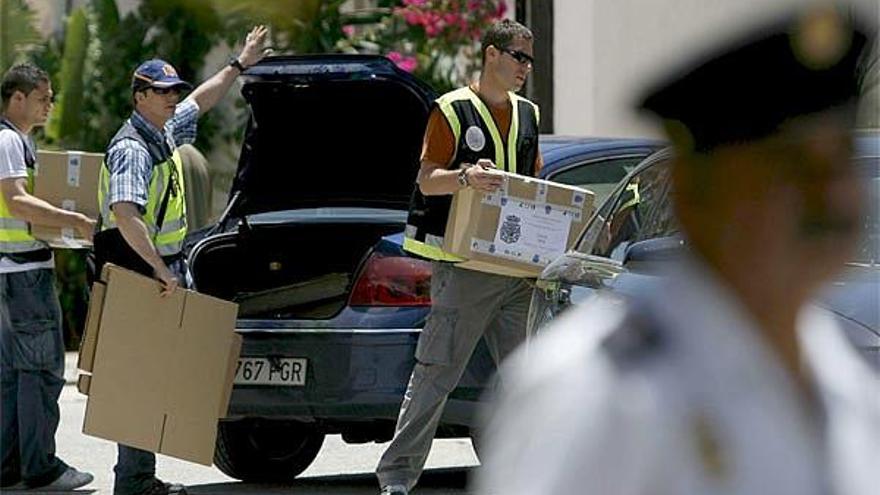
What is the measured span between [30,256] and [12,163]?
1.30ft

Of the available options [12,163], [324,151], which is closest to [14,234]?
[12,163]

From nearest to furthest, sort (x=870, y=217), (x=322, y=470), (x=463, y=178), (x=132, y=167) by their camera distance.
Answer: (x=870, y=217), (x=463, y=178), (x=132, y=167), (x=322, y=470)

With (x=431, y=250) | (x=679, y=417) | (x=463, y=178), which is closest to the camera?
(x=679, y=417)

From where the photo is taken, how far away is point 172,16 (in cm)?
1830

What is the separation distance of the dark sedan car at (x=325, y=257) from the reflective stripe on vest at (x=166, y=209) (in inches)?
20.4

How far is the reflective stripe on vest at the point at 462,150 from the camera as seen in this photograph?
23.2 feet

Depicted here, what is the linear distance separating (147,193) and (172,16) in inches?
435

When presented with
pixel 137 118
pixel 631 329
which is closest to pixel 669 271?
pixel 631 329

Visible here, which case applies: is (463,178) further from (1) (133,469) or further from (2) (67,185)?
(2) (67,185)

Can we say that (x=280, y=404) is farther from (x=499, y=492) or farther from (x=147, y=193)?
(x=499, y=492)

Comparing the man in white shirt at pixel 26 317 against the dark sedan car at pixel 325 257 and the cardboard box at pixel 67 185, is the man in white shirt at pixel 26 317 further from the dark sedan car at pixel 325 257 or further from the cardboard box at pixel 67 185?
the dark sedan car at pixel 325 257

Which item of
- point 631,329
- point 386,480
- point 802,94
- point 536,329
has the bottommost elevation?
point 386,480

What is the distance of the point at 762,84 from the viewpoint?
2.03 meters

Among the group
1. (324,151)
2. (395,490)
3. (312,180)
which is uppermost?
(324,151)
